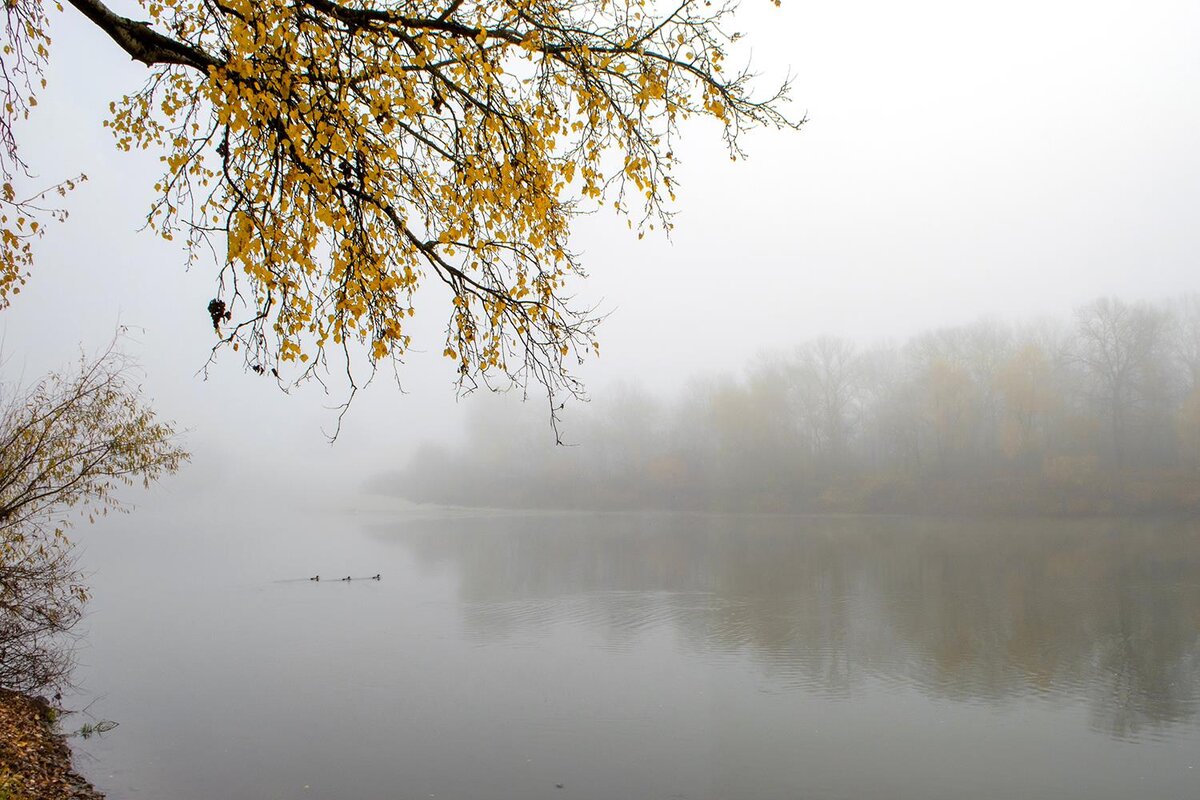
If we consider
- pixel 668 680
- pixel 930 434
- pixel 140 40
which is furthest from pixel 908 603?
pixel 930 434

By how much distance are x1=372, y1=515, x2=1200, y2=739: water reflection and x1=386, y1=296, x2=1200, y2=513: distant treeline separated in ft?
21.9

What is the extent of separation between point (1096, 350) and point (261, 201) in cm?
4922

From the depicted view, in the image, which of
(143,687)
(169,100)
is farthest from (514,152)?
(143,687)

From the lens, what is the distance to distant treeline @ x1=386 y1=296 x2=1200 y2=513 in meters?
38.5

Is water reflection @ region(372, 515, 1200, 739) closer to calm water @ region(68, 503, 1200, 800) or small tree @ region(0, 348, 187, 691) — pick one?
calm water @ region(68, 503, 1200, 800)

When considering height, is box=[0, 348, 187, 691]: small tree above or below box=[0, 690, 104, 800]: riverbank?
above

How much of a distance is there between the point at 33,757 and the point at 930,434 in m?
46.8

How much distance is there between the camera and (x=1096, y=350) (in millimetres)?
42875

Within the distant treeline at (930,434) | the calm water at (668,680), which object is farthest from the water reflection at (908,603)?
the distant treeline at (930,434)

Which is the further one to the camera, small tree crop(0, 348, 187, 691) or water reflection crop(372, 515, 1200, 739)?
water reflection crop(372, 515, 1200, 739)

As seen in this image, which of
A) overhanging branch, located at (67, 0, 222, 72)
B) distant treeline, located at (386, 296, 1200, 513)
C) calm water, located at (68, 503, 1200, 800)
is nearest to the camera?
overhanging branch, located at (67, 0, 222, 72)

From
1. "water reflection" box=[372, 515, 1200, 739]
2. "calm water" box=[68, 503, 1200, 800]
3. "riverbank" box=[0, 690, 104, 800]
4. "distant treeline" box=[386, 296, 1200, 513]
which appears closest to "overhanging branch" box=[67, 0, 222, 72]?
"riverbank" box=[0, 690, 104, 800]

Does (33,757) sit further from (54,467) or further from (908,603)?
(908,603)

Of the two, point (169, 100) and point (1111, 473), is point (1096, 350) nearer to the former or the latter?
point (1111, 473)
